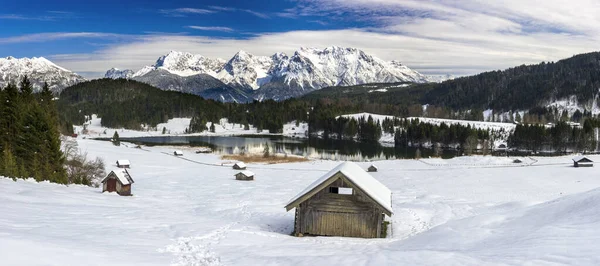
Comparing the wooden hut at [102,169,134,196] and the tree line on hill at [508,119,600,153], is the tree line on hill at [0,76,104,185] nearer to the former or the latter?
the wooden hut at [102,169,134,196]

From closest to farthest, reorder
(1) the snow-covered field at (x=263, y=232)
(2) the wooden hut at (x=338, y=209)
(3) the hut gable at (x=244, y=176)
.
Answer: (1) the snow-covered field at (x=263, y=232) → (2) the wooden hut at (x=338, y=209) → (3) the hut gable at (x=244, y=176)

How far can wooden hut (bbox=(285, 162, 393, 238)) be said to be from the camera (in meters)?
29.9

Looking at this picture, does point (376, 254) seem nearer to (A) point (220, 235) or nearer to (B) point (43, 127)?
(A) point (220, 235)

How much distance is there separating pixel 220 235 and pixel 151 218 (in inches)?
310

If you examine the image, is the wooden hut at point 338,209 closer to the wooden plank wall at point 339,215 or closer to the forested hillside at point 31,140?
the wooden plank wall at point 339,215

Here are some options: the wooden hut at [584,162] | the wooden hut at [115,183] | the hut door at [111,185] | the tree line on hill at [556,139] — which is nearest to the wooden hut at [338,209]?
the wooden hut at [115,183]

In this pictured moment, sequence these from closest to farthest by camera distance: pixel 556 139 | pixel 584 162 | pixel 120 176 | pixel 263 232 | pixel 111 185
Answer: pixel 263 232 → pixel 111 185 → pixel 120 176 → pixel 584 162 → pixel 556 139

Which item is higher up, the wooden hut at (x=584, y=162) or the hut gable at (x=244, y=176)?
the wooden hut at (x=584, y=162)

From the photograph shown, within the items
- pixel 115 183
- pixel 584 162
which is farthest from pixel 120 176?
pixel 584 162

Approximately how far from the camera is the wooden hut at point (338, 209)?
2992cm

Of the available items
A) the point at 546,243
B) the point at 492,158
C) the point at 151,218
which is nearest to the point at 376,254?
the point at 546,243

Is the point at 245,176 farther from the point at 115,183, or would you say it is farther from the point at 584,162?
the point at 584,162

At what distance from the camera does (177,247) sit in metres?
21.9

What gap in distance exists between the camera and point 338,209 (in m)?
30.5
